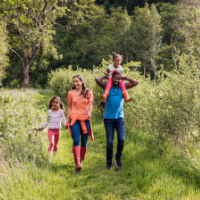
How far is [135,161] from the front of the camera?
4227 mm

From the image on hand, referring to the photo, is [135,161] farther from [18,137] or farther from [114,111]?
[18,137]

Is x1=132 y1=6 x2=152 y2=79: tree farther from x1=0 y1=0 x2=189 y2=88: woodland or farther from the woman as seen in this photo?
the woman

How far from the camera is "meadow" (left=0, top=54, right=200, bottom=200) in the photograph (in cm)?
310

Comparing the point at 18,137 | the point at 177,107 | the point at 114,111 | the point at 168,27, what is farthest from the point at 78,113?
the point at 168,27

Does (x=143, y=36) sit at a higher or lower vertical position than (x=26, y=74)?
higher

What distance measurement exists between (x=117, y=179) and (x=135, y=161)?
701 millimetres

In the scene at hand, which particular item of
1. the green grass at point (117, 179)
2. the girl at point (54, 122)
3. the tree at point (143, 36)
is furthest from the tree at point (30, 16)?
the tree at point (143, 36)

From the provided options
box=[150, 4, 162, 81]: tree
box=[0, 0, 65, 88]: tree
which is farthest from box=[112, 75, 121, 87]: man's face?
box=[150, 4, 162, 81]: tree

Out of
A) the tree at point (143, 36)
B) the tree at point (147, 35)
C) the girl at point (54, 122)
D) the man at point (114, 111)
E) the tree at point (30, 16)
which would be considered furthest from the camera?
the tree at point (143, 36)

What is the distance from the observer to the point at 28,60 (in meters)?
21.5

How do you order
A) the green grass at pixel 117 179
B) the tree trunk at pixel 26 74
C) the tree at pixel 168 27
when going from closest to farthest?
the green grass at pixel 117 179 → the tree trunk at pixel 26 74 → the tree at pixel 168 27

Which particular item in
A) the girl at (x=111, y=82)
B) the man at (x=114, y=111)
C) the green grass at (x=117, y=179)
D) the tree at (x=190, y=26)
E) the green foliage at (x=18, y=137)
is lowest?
the green grass at (x=117, y=179)

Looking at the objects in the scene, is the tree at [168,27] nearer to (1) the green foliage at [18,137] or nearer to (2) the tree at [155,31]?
(2) the tree at [155,31]

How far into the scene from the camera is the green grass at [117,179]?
2.98m
